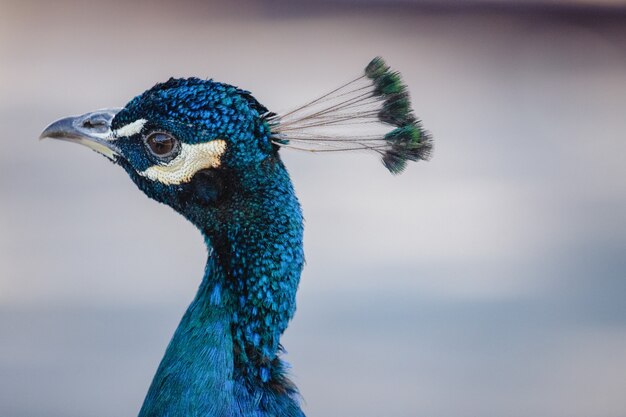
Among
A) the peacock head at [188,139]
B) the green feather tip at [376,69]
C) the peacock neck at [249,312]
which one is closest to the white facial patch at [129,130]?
the peacock head at [188,139]

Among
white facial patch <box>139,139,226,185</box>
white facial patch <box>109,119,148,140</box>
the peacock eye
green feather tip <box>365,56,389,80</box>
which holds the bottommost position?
white facial patch <box>139,139,226,185</box>

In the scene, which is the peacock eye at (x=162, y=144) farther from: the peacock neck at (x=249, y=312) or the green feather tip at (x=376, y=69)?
the green feather tip at (x=376, y=69)

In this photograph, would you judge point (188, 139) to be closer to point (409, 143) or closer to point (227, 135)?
point (227, 135)

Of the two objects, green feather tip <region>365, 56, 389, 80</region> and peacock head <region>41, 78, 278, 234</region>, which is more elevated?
green feather tip <region>365, 56, 389, 80</region>

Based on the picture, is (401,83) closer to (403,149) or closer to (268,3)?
(403,149)

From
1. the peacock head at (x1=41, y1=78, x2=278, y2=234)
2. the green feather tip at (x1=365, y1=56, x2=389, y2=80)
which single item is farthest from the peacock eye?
the green feather tip at (x1=365, y1=56, x2=389, y2=80)

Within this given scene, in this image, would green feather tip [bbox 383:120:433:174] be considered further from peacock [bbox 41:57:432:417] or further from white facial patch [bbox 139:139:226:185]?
white facial patch [bbox 139:139:226:185]

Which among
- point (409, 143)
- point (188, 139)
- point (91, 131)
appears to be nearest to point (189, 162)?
point (188, 139)

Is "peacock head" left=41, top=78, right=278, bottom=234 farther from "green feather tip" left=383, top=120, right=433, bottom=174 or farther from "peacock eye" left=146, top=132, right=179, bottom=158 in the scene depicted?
"green feather tip" left=383, top=120, right=433, bottom=174

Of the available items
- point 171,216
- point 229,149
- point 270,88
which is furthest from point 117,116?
point 270,88
